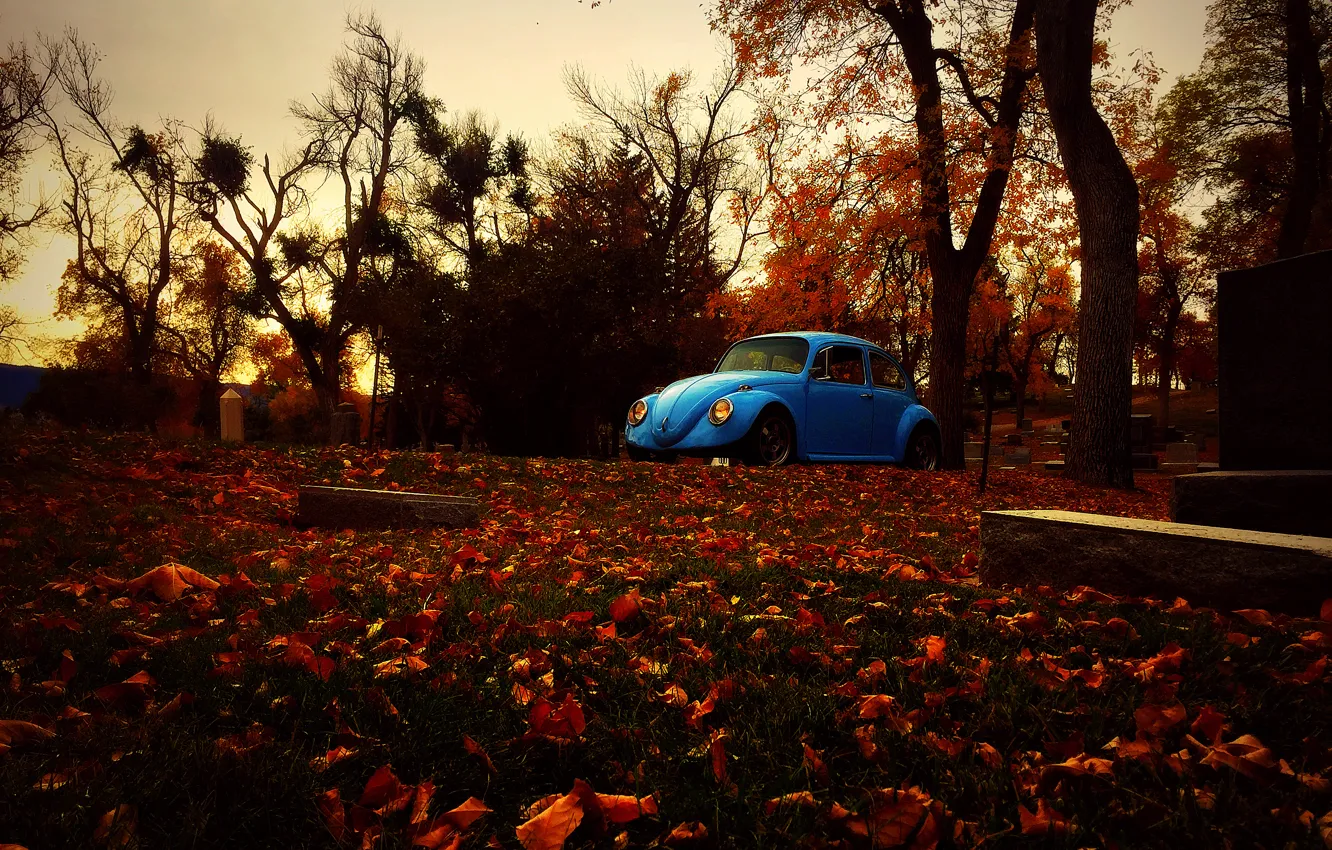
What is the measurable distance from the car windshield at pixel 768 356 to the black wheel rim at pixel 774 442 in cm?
83

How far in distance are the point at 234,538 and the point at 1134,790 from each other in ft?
16.8

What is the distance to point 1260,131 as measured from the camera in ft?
89.1

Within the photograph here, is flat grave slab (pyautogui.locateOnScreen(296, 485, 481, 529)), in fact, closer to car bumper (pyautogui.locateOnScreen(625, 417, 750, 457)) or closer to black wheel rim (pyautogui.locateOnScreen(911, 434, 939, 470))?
car bumper (pyautogui.locateOnScreen(625, 417, 750, 457))

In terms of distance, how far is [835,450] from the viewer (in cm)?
1136

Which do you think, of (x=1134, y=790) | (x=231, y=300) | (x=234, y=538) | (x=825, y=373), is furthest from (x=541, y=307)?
(x=231, y=300)

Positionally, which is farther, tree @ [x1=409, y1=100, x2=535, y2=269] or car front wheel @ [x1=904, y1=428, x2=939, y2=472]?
tree @ [x1=409, y1=100, x2=535, y2=269]

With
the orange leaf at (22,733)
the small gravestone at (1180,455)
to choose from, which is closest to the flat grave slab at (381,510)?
the orange leaf at (22,733)

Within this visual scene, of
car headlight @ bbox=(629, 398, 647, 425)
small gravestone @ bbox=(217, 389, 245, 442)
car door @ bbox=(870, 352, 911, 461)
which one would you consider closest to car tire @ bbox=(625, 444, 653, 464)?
car headlight @ bbox=(629, 398, 647, 425)

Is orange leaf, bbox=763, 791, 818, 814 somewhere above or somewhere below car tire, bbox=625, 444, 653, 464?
below

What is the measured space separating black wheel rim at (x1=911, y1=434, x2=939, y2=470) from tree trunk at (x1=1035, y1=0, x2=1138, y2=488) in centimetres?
201

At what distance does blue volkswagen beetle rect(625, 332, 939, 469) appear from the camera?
33.9ft

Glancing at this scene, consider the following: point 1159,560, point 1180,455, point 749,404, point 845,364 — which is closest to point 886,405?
point 845,364

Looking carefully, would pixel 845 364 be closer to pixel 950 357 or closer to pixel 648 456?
pixel 648 456

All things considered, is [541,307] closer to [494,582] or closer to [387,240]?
[494,582]
